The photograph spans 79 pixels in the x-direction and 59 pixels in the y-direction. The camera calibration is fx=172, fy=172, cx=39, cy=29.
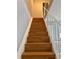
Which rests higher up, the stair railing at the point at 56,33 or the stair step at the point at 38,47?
the stair railing at the point at 56,33

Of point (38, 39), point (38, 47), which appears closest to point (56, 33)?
point (38, 47)

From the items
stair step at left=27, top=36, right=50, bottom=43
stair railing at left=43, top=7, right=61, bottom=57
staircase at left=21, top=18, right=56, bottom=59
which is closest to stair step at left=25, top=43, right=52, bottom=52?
staircase at left=21, top=18, right=56, bottom=59

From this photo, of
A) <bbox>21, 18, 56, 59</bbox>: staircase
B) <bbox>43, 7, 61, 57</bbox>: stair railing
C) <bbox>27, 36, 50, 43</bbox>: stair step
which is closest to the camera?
<bbox>43, 7, 61, 57</bbox>: stair railing

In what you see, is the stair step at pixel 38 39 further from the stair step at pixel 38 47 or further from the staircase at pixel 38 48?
the stair step at pixel 38 47

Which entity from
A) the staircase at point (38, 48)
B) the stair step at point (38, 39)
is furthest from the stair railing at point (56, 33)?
the stair step at point (38, 39)

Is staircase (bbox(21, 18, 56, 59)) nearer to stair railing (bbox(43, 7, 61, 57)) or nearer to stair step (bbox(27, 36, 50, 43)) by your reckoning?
stair step (bbox(27, 36, 50, 43))

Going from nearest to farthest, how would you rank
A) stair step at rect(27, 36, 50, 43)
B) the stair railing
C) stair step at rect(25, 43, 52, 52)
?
the stair railing
stair step at rect(25, 43, 52, 52)
stair step at rect(27, 36, 50, 43)
